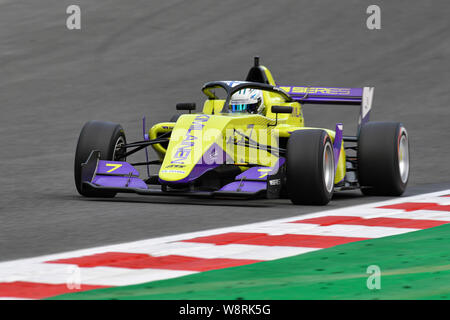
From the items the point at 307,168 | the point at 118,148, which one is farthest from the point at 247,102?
the point at 307,168

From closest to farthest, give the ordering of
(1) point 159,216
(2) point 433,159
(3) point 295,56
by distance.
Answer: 1. (1) point 159,216
2. (2) point 433,159
3. (3) point 295,56

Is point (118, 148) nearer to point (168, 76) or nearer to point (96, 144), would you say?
point (96, 144)

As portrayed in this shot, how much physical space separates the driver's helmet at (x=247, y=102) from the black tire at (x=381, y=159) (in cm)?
135

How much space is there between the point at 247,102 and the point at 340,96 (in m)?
1.63

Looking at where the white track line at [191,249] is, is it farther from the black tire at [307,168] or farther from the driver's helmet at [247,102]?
the driver's helmet at [247,102]

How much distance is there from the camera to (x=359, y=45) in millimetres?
29438

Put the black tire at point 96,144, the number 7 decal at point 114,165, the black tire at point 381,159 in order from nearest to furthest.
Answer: the number 7 decal at point 114,165, the black tire at point 96,144, the black tire at point 381,159

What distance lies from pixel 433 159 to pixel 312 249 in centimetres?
941

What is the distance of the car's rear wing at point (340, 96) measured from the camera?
515 inches

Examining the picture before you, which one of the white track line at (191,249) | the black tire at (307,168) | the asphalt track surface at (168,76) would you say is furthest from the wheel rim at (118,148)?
the white track line at (191,249)

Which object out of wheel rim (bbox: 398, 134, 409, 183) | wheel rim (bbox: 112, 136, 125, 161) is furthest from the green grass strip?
wheel rim (bbox: 112, 136, 125, 161)

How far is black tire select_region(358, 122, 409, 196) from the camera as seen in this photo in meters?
11.9

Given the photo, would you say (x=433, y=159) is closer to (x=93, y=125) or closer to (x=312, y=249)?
(x=93, y=125)
